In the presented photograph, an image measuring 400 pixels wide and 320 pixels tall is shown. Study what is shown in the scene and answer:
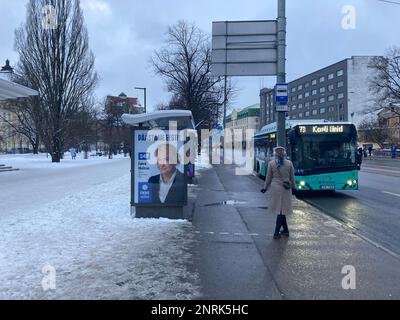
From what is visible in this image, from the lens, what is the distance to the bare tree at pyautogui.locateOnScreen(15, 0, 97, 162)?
38.8m

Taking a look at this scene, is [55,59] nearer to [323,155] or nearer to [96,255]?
[323,155]

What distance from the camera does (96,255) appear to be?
22.4ft

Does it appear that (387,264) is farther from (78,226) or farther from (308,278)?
(78,226)

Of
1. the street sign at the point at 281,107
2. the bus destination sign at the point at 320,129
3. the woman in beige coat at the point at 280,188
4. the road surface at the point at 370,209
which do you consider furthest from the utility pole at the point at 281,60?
the woman in beige coat at the point at 280,188

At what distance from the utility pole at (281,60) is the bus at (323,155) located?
1398 millimetres

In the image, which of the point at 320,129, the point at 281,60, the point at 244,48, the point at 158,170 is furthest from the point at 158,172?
the point at 320,129

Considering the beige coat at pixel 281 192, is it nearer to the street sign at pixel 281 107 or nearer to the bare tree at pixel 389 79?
the street sign at pixel 281 107

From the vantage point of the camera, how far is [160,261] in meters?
6.57

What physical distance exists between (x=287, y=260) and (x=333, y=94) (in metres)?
120

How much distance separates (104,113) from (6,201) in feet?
172

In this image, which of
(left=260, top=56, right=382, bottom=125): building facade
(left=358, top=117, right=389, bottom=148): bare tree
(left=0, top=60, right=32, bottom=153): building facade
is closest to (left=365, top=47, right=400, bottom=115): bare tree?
(left=358, top=117, right=389, bottom=148): bare tree

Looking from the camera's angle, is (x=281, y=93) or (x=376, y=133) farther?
(x=376, y=133)
